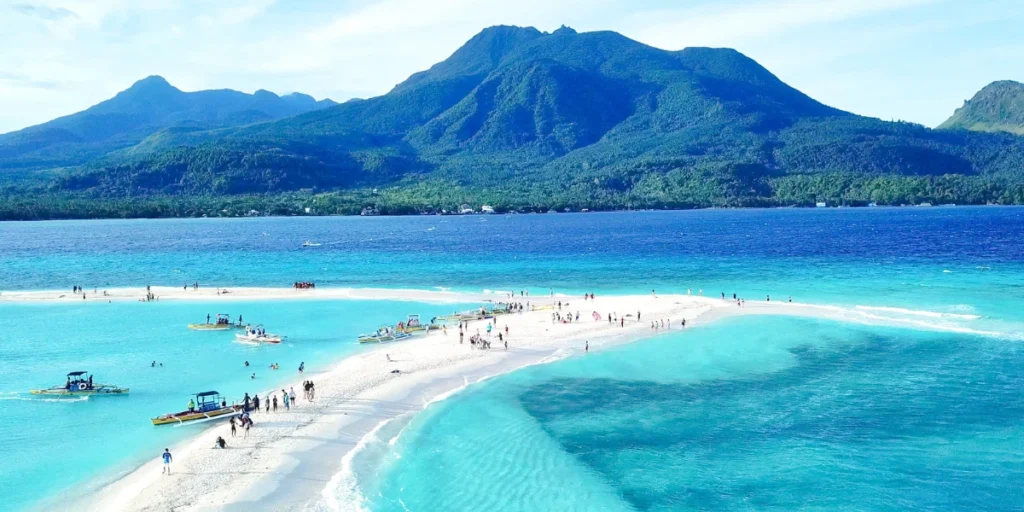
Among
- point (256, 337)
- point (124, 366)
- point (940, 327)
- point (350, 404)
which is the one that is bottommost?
point (940, 327)

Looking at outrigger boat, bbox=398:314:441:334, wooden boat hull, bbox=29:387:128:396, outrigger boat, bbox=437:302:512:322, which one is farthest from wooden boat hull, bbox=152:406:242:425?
outrigger boat, bbox=437:302:512:322

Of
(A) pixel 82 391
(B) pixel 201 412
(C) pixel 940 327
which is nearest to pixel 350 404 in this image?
(B) pixel 201 412

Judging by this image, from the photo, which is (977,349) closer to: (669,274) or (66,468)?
(669,274)

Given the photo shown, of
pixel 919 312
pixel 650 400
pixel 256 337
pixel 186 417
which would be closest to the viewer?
pixel 186 417

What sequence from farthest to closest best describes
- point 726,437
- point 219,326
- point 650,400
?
point 219,326
point 650,400
point 726,437

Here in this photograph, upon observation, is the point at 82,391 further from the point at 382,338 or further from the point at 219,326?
the point at 219,326

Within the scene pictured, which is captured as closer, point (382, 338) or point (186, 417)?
point (186, 417)

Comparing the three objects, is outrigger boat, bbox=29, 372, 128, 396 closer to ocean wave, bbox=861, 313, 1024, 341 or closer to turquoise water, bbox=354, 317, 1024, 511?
turquoise water, bbox=354, 317, 1024, 511
